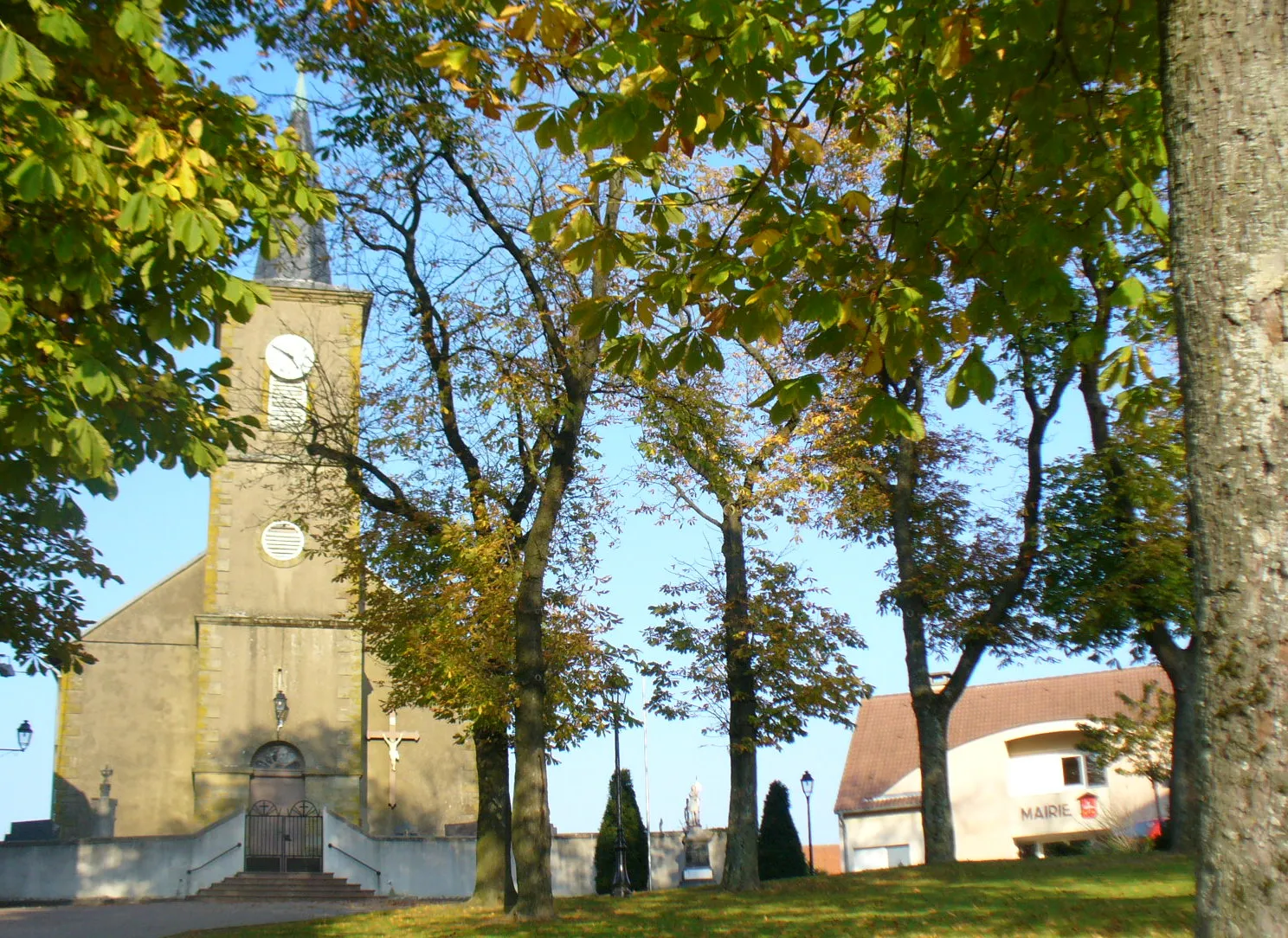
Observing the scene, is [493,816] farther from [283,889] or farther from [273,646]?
[273,646]

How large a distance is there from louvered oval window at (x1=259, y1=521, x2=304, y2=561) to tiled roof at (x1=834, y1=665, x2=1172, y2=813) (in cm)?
2798

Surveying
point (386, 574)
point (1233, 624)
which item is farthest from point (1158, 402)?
point (386, 574)

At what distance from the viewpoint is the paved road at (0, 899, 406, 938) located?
18.5 meters

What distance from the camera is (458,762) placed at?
39031mm

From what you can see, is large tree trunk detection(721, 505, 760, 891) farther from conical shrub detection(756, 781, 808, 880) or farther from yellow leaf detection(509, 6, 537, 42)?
yellow leaf detection(509, 6, 537, 42)

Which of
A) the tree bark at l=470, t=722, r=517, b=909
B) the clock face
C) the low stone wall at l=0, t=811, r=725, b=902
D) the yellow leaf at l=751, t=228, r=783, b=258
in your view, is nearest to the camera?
the yellow leaf at l=751, t=228, r=783, b=258

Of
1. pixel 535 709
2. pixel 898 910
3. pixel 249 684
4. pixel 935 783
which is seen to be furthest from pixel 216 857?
pixel 898 910

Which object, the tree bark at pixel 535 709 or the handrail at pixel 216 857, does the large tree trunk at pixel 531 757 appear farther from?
the handrail at pixel 216 857

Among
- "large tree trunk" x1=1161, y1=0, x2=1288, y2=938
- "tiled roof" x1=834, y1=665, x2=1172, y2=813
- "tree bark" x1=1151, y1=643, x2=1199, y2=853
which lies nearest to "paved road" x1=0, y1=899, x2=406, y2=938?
"tree bark" x1=1151, y1=643, x2=1199, y2=853

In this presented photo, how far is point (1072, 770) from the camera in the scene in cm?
5084

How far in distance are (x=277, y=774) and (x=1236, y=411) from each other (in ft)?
106

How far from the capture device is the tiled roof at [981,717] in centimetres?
5259

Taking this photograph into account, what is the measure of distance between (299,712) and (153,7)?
92.7ft

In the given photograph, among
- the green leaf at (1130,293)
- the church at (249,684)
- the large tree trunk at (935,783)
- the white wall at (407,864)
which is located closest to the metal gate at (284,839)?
the church at (249,684)
